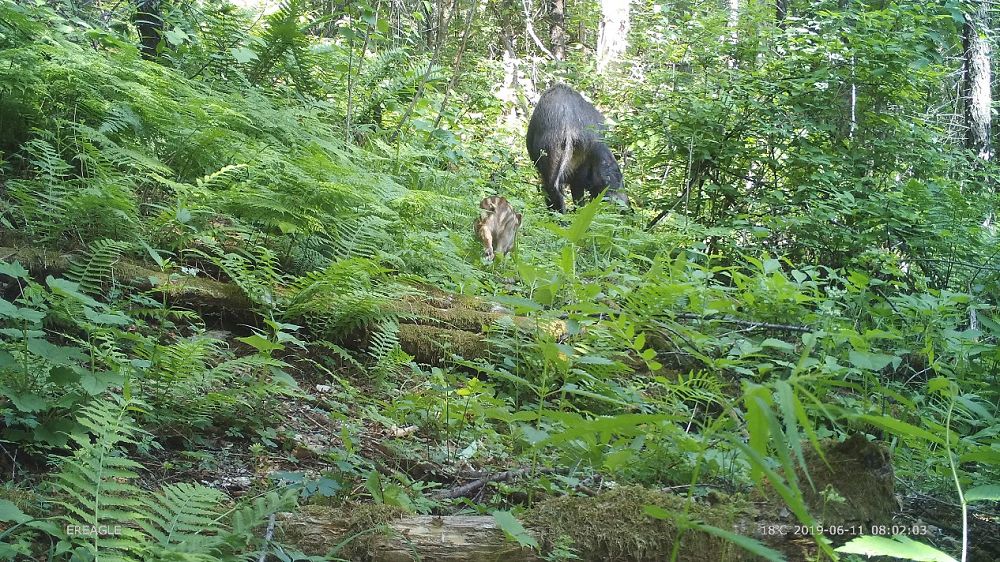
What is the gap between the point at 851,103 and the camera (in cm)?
761

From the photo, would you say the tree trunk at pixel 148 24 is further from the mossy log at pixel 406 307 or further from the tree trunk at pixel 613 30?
the tree trunk at pixel 613 30

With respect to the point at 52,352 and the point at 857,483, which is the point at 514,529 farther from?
the point at 52,352

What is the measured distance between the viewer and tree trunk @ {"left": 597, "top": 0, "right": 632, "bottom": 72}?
14.6 m

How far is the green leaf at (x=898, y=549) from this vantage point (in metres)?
1.56

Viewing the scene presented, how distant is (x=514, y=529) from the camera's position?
6.35 ft

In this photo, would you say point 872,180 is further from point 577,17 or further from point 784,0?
point 577,17

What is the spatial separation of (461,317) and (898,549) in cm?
304

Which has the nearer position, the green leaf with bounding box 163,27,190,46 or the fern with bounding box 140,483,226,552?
the fern with bounding box 140,483,226,552

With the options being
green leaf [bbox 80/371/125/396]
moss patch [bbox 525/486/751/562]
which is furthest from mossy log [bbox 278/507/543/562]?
green leaf [bbox 80/371/125/396]

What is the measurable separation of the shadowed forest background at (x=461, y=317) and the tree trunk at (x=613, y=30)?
501cm

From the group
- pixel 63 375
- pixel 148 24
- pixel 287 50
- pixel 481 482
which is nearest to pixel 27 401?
pixel 63 375

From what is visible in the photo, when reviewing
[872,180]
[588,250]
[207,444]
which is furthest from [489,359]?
[872,180]

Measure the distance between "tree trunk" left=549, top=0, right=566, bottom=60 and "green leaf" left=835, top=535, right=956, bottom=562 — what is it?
15.3m

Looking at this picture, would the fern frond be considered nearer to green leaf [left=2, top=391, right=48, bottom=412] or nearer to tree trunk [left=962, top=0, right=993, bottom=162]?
green leaf [left=2, top=391, right=48, bottom=412]
